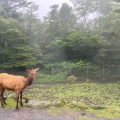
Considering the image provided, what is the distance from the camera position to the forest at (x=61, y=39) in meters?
19.8

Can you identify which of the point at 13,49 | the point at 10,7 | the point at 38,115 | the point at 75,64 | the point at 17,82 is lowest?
the point at 38,115

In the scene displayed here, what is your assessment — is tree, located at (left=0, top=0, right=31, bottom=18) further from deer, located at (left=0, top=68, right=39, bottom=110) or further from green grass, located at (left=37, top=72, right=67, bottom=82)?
deer, located at (left=0, top=68, right=39, bottom=110)

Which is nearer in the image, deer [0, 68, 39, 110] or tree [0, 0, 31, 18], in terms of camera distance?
deer [0, 68, 39, 110]

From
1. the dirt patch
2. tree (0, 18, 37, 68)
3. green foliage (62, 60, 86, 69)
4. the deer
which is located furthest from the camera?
green foliage (62, 60, 86, 69)

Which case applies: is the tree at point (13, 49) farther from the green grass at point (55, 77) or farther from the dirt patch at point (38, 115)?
the dirt patch at point (38, 115)

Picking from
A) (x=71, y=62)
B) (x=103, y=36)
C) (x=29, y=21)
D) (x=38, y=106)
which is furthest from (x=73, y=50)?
(x=38, y=106)

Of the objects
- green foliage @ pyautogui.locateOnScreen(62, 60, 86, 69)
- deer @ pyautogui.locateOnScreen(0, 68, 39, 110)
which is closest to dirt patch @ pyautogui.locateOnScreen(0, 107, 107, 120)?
deer @ pyautogui.locateOnScreen(0, 68, 39, 110)

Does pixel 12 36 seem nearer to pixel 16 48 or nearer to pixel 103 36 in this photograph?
pixel 16 48

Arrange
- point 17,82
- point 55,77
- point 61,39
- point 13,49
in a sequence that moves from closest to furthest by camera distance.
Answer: point 17,82 < point 13,49 < point 55,77 < point 61,39

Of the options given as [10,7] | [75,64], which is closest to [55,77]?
[75,64]

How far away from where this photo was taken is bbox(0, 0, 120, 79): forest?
1975cm

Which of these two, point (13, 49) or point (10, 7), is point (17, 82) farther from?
point (10, 7)

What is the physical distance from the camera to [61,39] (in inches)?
947

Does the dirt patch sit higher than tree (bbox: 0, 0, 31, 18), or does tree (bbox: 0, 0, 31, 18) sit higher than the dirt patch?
tree (bbox: 0, 0, 31, 18)
